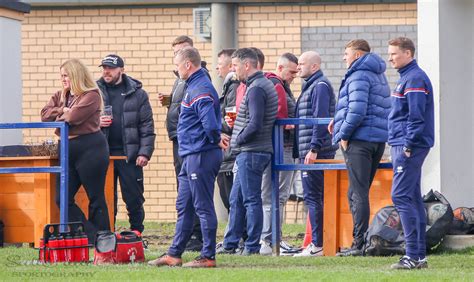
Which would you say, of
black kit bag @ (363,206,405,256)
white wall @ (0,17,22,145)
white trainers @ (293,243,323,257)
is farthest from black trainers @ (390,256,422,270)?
white wall @ (0,17,22,145)

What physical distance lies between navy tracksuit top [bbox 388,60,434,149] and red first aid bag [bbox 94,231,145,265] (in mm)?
2633

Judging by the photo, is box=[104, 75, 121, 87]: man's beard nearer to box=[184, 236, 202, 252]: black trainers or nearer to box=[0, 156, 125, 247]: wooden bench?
box=[0, 156, 125, 247]: wooden bench

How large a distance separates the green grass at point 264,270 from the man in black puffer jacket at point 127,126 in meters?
1.86

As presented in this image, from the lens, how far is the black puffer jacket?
15508mm

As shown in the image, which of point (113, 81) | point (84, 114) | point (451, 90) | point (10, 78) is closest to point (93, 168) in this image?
point (84, 114)

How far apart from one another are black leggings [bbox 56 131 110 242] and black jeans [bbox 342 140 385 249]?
8.53 feet

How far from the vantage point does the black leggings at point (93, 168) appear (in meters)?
14.2

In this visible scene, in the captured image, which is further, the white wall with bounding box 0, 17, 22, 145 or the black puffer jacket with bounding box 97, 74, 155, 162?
the white wall with bounding box 0, 17, 22, 145

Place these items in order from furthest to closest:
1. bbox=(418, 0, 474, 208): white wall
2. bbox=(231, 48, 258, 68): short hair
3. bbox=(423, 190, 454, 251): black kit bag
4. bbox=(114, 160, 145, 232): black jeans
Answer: bbox=(114, 160, 145, 232): black jeans
bbox=(418, 0, 474, 208): white wall
bbox=(231, 48, 258, 68): short hair
bbox=(423, 190, 454, 251): black kit bag

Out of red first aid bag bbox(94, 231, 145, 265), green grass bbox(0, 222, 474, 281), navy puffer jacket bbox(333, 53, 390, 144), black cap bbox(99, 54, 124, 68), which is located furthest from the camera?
black cap bbox(99, 54, 124, 68)

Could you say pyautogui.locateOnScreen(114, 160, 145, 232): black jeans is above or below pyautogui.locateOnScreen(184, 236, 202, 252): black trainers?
above

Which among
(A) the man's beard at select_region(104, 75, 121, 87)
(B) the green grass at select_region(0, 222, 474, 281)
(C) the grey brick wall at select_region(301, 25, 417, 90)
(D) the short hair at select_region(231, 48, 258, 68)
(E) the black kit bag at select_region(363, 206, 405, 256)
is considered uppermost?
(C) the grey brick wall at select_region(301, 25, 417, 90)

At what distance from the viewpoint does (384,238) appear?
13.2 metres

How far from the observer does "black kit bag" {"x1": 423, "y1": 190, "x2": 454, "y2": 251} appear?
44.0ft
